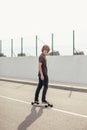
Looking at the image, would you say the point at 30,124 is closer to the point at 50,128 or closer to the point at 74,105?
the point at 50,128

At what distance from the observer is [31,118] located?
7562 millimetres

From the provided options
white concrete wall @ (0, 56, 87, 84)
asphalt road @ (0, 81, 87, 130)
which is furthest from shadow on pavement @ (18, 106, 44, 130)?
white concrete wall @ (0, 56, 87, 84)

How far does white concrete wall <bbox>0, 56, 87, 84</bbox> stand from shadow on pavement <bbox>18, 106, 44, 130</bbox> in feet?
25.4

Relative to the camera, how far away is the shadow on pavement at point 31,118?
6.72 m

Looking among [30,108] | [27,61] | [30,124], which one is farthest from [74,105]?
[27,61]

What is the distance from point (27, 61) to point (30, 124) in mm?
14188

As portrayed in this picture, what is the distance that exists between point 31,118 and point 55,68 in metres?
10.8

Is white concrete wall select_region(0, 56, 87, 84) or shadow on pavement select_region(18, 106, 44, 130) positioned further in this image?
white concrete wall select_region(0, 56, 87, 84)

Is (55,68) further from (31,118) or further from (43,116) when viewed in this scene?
(31,118)

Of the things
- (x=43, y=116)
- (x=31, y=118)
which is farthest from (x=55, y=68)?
(x=31, y=118)

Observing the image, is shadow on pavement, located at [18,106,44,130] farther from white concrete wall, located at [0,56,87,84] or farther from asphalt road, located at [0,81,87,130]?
white concrete wall, located at [0,56,87,84]

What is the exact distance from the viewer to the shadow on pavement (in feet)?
22.1

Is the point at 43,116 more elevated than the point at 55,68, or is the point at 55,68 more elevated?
the point at 55,68

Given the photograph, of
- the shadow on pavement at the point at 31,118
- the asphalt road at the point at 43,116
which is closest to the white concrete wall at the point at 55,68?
the asphalt road at the point at 43,116
